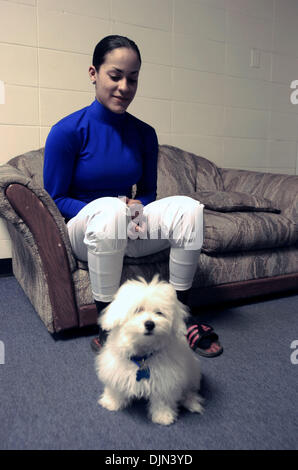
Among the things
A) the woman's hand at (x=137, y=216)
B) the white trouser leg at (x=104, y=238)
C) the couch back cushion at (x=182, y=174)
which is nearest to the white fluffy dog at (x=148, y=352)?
the white trouser leg at (x=104, y=238)

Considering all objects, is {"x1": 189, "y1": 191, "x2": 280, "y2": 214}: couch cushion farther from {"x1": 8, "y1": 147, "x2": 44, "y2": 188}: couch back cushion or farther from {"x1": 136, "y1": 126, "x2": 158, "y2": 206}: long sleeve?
{"x1": 8, "y1": 147, "x2": 44, "y2": 188}: couch back cushion

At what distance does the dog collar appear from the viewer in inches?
38.0

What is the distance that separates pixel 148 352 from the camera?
3.23 feet

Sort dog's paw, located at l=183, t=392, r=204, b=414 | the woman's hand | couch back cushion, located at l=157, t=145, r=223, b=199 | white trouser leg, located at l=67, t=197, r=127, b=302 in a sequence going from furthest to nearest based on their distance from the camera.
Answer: couch back cushion, located at l=157, t=145, r=223, b=199 → the woman's hand → white trouser leg, located at l=67, t=197, r=127, b=302 → dog's paw, located at l=183, t=392, r=204, b=414

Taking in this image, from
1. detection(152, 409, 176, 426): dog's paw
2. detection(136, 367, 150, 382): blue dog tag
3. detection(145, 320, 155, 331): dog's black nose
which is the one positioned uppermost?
detection(145, 320, 155, 331): dog's black nose

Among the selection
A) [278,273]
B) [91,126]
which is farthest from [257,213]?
[91,126]

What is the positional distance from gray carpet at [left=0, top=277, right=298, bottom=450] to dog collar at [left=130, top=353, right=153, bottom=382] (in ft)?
0.45

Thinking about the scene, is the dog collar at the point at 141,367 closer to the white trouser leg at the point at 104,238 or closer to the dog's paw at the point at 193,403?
the dog's paw at the point at 193,403

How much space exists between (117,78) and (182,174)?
1114 mm

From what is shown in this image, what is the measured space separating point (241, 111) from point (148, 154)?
175 centimetres

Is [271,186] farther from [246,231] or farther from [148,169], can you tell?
[148,169]

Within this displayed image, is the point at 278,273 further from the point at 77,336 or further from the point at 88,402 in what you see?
the point at 88,402

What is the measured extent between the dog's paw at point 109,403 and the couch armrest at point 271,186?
143 centimetres

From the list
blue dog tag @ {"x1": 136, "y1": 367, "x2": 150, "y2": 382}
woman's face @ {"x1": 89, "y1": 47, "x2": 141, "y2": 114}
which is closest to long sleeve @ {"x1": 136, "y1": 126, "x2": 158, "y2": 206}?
woman's face @ {"x1": 89, "y1": 47, "x2": 141, "y2": 114}
